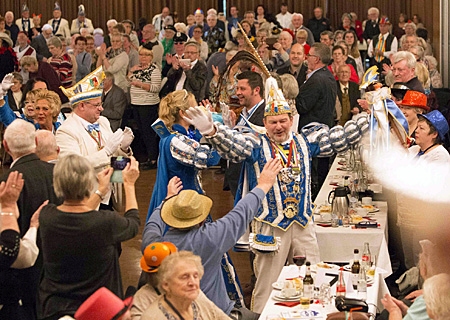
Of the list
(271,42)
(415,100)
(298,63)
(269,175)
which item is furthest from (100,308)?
(271,42)

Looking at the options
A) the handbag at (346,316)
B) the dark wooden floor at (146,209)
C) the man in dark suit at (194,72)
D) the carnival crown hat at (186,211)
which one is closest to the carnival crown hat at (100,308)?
the carnival crown hat at (186,211)

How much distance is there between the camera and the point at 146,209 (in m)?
8.66

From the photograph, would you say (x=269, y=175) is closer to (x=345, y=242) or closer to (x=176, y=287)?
(x=176, y=287)

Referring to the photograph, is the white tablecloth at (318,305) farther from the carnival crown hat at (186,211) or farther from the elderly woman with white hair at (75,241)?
the elderly woman with white hair at (75,241)

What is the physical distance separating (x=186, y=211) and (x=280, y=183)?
127 centimetres

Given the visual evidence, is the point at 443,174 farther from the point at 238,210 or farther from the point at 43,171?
the point at 43,171

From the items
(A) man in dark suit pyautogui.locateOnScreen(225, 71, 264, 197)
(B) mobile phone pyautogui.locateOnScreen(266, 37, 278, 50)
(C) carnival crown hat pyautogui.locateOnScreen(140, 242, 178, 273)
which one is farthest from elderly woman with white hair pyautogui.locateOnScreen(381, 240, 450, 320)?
(B) mobile phone pyautogui.locateOnScreen(266, 37, 278, 50)

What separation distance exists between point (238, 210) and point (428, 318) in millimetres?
1162

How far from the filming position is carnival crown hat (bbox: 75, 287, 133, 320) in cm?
278

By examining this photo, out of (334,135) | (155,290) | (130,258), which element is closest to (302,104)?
(130,258)

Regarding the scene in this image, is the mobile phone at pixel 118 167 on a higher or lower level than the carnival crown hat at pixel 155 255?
higher

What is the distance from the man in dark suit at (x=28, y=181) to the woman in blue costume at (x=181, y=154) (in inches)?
35.6

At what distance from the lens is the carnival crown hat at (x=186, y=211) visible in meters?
3.85

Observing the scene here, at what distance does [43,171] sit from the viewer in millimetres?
4383
